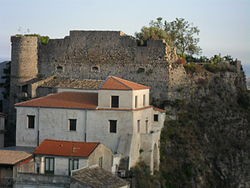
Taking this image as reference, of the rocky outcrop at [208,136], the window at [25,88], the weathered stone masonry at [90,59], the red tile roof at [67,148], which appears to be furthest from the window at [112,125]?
the window at [25,88]

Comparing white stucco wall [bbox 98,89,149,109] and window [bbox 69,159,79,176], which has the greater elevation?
white stucco wall [bbox 98,89,149,109]

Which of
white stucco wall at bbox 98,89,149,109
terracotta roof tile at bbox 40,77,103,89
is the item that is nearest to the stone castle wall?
terracotta roof tile at bbox 40,77,103,89

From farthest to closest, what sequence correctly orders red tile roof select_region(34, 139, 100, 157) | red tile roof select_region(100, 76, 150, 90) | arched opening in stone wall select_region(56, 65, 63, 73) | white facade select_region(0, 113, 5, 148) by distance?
1. arched opening in stone wall select_region(56, 65, 63, 73)
2. white facade select_region(0, 113, 5, 148)
3. red tile roof select_region(100, 76, 150, 90)
4. red tile roof select_region(34, 139, 100, 157)

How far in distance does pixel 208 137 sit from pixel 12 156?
18337 millimetres

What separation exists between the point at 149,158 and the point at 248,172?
36.2 ft

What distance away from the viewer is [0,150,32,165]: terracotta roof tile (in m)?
35.5

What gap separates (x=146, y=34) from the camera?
52031 mm

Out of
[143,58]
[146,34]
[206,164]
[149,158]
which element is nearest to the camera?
[149,158]

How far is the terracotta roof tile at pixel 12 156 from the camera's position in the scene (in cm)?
3548

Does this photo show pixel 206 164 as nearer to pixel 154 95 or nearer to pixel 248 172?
pixel 248 172

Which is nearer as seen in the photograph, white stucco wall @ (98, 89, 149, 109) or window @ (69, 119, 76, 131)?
white stucco wall @ (98, 89, 149, 109)

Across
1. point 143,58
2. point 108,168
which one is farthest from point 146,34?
point 108,168

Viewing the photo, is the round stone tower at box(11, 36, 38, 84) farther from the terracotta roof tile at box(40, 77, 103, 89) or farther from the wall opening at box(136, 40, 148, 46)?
the wall opening at box(136, 40, 148, 46)

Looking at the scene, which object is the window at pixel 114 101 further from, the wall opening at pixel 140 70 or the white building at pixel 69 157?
the wall opening at pixel 140 70
